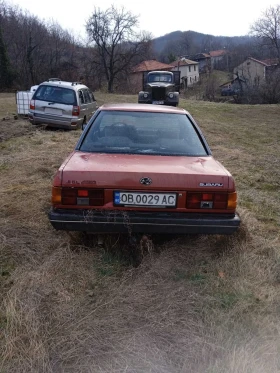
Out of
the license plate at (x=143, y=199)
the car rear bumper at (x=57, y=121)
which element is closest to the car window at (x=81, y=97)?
the car rear bumper at (x=57, y=121)

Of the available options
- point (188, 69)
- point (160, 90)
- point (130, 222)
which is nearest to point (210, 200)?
point (130, 222)

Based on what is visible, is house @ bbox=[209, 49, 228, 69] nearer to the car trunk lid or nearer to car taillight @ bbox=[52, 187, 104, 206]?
the car trunk lid

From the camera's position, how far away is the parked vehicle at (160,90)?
19.5 meters

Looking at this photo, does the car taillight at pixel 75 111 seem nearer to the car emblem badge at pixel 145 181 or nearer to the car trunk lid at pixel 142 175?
the car trunk lid at pixel 142 175

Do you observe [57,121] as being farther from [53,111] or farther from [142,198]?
[142,198]

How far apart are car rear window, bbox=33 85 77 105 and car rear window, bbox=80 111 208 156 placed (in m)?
7.42

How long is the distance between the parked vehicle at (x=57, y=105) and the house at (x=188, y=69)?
217ft

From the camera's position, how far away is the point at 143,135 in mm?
4105

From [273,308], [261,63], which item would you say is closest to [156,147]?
[273,308]

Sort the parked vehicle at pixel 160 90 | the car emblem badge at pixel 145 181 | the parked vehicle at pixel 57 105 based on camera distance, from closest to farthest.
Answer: the car emblem badge at pixel 145 181 → the parked vehicle at pixel 57 105 → the parked vehicle at pixel 160 90

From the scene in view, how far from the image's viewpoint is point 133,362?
2293 mm

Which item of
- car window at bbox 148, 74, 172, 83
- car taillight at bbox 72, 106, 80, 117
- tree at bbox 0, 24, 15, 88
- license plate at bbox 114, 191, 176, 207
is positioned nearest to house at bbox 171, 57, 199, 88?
tree at bbox 0, 24, 15, 88

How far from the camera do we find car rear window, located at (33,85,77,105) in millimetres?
11383

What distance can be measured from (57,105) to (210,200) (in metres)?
9.04
